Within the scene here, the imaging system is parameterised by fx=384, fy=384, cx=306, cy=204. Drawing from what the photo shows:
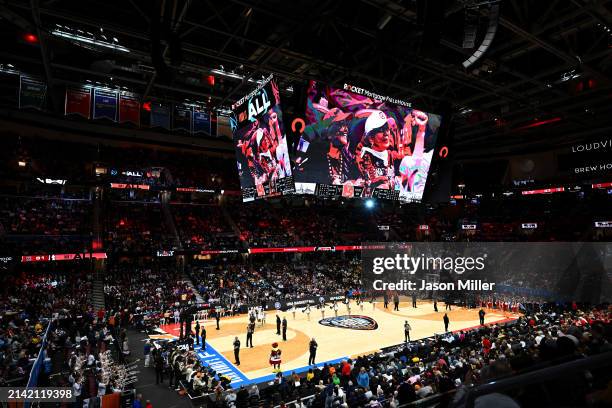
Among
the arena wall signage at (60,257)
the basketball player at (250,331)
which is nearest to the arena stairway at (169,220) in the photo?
the arena wall signage at (60,257)

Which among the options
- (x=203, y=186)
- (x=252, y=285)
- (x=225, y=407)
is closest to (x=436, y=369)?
(x=225, y=407)

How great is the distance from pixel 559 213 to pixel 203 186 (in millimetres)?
34975

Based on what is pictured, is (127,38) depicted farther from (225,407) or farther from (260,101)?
(225,407)

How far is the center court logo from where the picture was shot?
22.7 metres

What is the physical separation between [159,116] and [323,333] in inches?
593

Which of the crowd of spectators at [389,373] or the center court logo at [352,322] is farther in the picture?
the center court logo at [352,322]

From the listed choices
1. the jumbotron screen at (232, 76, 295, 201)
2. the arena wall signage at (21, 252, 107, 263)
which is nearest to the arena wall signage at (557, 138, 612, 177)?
the jumbotron screen at (232, 76, 295, 201)

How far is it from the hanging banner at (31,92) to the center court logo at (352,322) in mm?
19155

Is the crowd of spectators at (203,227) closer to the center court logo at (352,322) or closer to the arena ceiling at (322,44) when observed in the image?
the center court logo at (352,322)

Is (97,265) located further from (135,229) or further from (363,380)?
(363,380)

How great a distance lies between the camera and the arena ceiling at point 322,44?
43.0 feet

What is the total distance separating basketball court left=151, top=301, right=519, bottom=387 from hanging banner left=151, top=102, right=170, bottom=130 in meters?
11.6

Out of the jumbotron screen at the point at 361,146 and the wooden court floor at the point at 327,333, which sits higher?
the jumbotron screen at the point at 361,146

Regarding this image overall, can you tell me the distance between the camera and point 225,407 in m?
10.2
